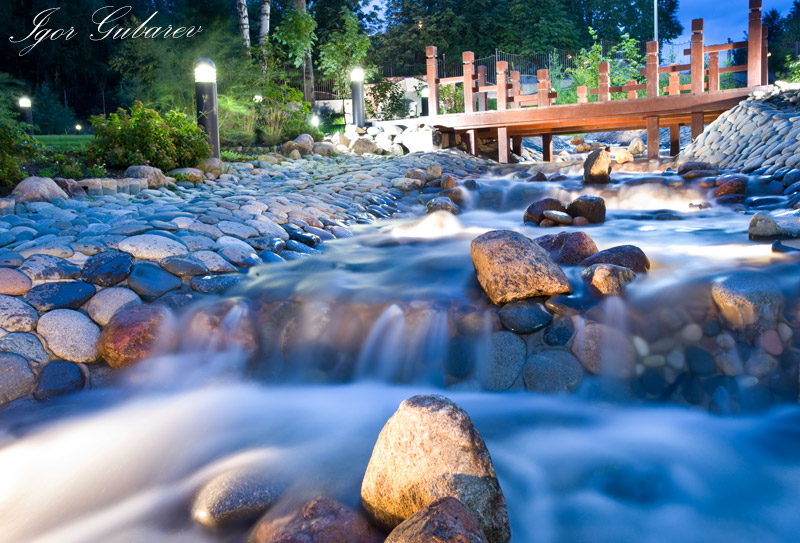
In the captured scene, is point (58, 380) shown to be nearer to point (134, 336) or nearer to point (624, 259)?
point (134, 336)

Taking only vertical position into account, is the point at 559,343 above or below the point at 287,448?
above

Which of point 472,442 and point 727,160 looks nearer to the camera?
point 472,442

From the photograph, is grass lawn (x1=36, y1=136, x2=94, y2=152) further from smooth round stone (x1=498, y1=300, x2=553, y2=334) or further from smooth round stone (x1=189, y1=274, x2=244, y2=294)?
smooth round stone (x1=498, y1=300, x2=553, y2=334)

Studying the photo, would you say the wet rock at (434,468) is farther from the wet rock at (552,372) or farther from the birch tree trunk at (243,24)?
the birch tree trunk at (243,24)

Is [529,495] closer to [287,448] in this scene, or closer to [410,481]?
[410,481]

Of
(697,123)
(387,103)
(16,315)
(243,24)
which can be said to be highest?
(243,24)

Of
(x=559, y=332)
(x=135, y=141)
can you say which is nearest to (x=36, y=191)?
(x=135, y=141)

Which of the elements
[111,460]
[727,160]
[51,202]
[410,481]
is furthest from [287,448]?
[727,160]

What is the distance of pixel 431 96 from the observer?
1374 cm

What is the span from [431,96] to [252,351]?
36.5 feet

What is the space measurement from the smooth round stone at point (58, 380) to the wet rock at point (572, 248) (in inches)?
125

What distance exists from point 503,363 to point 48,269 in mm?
3105

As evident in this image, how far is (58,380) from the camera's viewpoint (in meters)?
3.40

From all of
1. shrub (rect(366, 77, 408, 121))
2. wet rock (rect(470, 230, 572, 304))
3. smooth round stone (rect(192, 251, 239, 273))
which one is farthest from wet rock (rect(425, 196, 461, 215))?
shrub (rect(366, 77, 408, 121))
